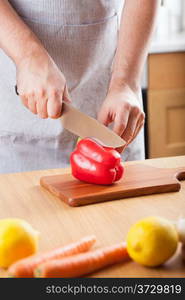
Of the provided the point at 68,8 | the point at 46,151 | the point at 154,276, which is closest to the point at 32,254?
the point at 154,276

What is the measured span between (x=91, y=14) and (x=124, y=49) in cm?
15

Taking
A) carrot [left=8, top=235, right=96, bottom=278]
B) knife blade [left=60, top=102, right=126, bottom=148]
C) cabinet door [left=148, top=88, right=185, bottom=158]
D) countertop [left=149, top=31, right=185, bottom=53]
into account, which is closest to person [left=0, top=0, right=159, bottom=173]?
knife blade [left=60, top=102, right=126, bottom=148]

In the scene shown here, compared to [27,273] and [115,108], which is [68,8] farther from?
[27,273]

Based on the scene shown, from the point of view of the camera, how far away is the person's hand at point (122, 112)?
1.61 metres

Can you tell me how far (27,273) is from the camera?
39.1 inches

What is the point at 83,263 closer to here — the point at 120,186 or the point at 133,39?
the point at 120,186

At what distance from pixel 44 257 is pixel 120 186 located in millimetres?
454

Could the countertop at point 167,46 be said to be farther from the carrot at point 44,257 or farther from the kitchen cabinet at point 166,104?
the carrot at point 44,257

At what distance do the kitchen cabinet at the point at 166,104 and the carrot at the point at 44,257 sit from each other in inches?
95.0

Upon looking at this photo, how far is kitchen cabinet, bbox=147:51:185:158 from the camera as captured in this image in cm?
345

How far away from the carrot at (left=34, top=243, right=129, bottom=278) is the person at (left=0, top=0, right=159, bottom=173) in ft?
2.01

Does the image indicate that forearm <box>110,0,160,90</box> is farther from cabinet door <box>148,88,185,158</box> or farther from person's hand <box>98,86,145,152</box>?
cabinet door <box>148,88,185,158</box>

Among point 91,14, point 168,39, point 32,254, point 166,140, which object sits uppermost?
point 91,14

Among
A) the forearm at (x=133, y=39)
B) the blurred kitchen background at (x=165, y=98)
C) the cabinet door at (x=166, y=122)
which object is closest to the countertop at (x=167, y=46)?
the blurred kitchen background at (x=165, y=98)
